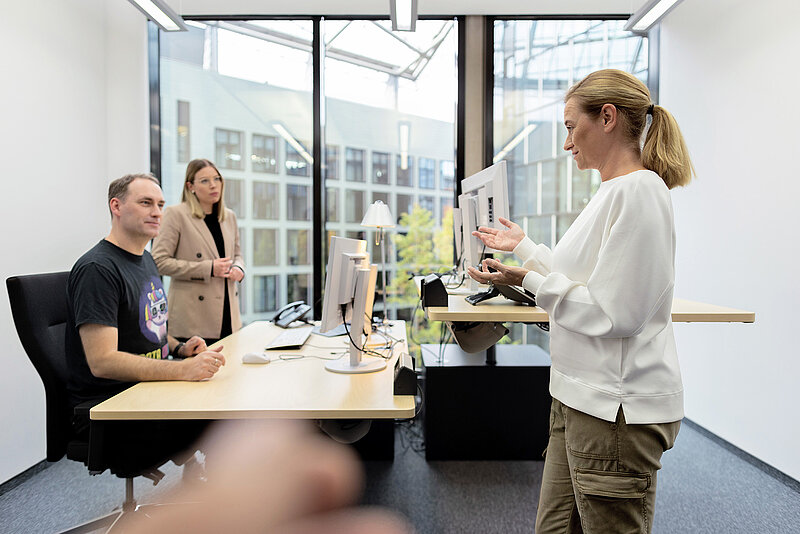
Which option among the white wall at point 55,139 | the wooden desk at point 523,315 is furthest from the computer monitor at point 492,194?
the white wall at point 55,139

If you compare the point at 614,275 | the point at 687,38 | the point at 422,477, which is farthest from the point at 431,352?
the point at 687,38

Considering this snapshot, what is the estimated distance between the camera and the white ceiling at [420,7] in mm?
3348

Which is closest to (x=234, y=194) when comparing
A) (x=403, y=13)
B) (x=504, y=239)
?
(x=403, y=13)

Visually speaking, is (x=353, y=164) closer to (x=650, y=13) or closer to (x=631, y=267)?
(x=650, y=13)

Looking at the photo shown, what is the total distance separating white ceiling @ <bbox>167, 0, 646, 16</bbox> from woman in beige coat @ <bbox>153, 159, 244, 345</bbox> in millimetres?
1418

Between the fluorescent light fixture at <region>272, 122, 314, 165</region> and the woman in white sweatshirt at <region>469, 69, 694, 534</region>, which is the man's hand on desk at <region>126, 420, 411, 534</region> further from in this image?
the fluorescent light fixture at <region>272, 122, 314, 165</region>

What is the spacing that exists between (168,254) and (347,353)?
1.25m

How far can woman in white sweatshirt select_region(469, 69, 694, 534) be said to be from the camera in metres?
0.98

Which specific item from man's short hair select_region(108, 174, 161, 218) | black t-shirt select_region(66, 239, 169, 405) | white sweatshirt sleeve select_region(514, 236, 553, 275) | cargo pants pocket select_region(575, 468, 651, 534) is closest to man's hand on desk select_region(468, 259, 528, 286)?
white sweatshirt sleeve select_region(514, 236, 553, 275)

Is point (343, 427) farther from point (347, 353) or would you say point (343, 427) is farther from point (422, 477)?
point (422, 477)

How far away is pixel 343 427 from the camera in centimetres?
159

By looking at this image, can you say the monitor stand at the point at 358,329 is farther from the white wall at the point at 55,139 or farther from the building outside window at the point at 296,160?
the building outside window at the point at 296,160

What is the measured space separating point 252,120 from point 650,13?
2624 mm

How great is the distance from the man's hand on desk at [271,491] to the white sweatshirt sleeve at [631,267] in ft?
4.33
